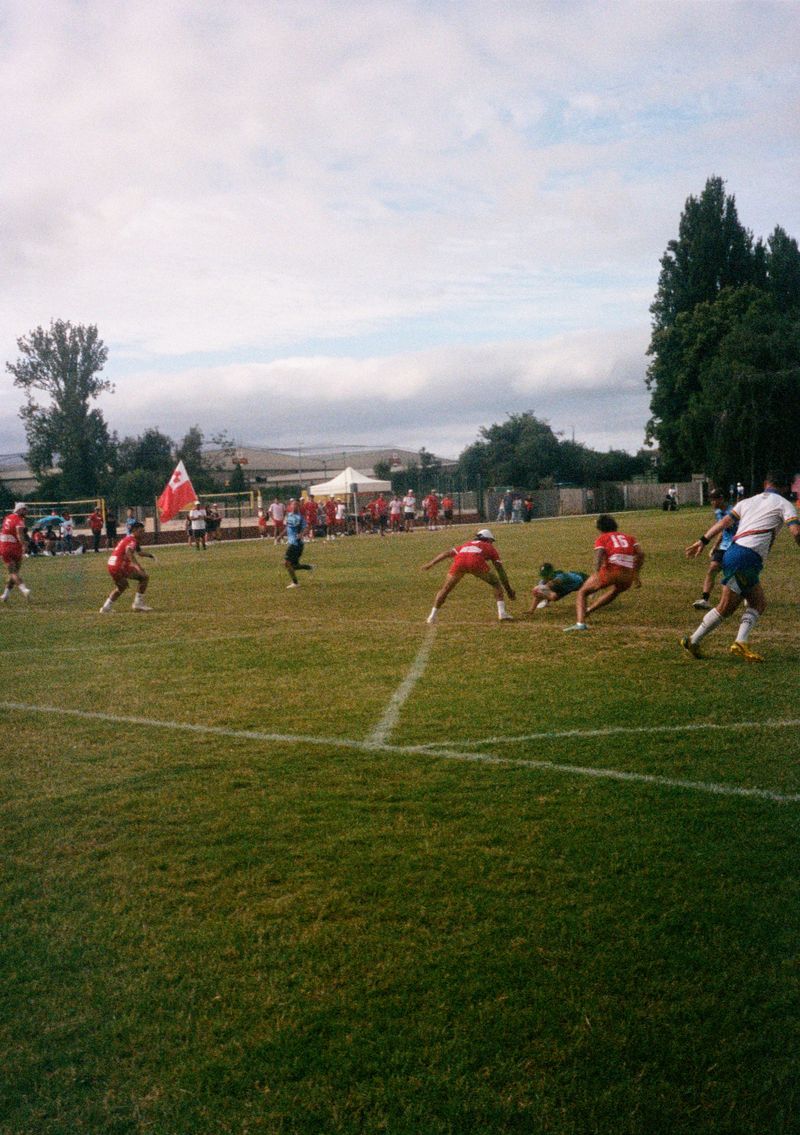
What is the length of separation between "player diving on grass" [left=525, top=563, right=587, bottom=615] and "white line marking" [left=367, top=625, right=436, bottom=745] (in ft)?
8.06

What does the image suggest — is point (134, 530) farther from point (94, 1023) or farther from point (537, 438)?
point (537, 438)

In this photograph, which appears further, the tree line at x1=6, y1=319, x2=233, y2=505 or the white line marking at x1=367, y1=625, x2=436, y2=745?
the tree line at x1=6, y1=319, x2=233, y2=505

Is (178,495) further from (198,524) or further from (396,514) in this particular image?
(396,514)

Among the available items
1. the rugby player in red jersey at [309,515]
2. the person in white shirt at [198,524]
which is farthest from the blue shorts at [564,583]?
the rugby player in red jersey at [309,515]

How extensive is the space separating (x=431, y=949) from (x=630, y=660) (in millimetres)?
6876

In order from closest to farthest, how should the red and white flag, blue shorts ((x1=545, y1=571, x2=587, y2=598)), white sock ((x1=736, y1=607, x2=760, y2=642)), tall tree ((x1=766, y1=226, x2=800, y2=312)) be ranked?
1. white sock ((x1=736, y1=607, x2=760, y2=642))
2. blue shorts ((x1=545, y1=571, x2=587, y2=598))
3. the red and white flag
4. tall tree ((x1=766, y1=226, x2=800, y2=312))

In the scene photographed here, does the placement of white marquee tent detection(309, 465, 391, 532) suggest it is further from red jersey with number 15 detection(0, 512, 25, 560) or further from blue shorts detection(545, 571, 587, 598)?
blue shorts detection(545, 571, 587, 598)

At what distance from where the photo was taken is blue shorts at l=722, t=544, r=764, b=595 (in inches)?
393

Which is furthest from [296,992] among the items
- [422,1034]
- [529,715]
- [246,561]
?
[246,561]

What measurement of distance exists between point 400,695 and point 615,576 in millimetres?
4287

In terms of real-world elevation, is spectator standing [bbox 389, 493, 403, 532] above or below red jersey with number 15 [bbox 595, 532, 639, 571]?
above

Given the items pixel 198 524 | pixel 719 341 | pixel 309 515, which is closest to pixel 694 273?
pixel 719 341

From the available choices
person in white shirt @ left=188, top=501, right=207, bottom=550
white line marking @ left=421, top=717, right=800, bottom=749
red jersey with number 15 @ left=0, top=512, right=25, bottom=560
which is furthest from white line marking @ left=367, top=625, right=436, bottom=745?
person in white shirt @ left=188, top=501, right=207, bottom=550

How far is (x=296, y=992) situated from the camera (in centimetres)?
378
